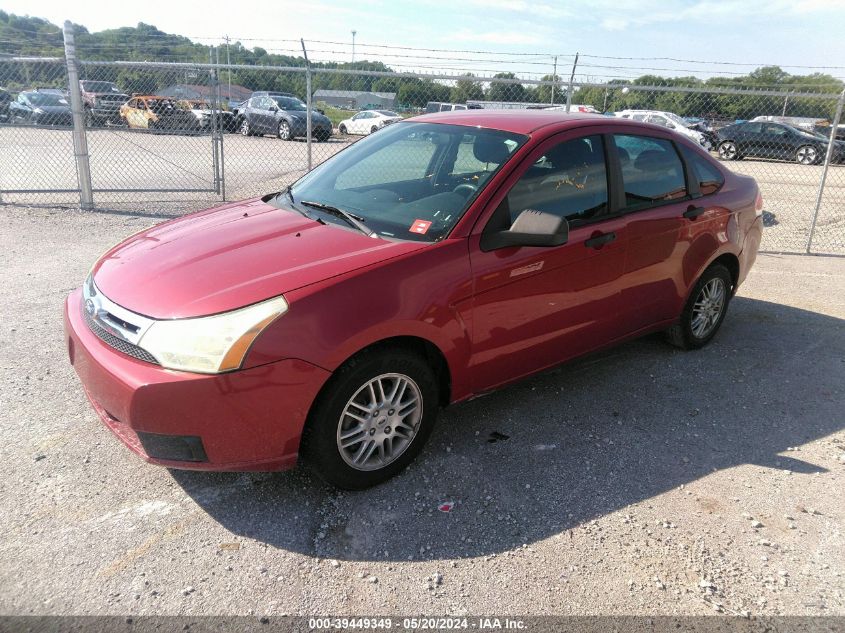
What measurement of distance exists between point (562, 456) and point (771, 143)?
75.1 ft

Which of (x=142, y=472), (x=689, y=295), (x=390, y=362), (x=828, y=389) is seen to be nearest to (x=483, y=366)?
(x=390, y=362)

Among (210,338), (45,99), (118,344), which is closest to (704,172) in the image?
(210,338)

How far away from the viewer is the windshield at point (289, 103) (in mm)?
20781

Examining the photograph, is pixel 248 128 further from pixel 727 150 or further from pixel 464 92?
pixel 727 150

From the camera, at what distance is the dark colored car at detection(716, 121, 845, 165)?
21.6 metres

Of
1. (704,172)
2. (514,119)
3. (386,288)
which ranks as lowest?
(386,288)

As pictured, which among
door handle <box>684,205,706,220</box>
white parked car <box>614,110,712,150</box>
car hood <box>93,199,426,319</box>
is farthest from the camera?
white parked car <box>614,110,712,150</box>

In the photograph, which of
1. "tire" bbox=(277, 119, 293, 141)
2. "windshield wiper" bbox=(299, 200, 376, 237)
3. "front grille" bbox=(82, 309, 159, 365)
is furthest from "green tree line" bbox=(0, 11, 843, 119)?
"front grille" bbox=(82, 309, 159, 365)

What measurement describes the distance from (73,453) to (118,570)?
1.00 m

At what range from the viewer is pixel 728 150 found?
2231 centimetres

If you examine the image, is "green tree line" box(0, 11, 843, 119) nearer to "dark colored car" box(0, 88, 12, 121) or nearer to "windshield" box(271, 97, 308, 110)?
"dark colored car" box(0, 88, 12, 121)

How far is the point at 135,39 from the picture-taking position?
25703 mm

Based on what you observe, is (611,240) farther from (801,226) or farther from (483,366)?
(801,226)

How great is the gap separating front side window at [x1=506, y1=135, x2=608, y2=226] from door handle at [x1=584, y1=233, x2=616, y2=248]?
0.12 m
